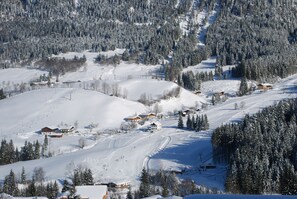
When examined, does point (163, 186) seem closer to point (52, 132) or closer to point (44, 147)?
point (44, 147)

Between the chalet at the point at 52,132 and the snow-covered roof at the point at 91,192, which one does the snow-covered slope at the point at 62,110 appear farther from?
the snow-covered roof at the point at 91,192

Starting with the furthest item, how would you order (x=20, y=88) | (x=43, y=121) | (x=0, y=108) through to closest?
(x=20, y=88) < (x=0, y=108) < (x=43, y=121)

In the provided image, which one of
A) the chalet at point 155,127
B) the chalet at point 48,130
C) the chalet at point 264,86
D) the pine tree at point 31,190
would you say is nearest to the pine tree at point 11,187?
the pine tree at point 31,190

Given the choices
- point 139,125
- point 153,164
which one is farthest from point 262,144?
point 139,125

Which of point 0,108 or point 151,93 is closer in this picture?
point 0,108

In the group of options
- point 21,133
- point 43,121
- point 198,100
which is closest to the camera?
point 21,133

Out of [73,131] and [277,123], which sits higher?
[277,123]

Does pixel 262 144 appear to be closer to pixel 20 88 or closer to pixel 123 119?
pixel 123 119

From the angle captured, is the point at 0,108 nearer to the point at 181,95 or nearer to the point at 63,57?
the point at 181,95
